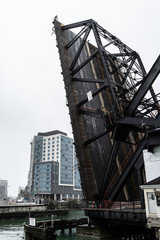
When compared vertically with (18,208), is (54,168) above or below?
above

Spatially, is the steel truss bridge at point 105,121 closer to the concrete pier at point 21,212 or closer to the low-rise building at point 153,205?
the low-rise building at point 153,205

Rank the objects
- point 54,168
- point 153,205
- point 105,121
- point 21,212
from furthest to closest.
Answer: point 54,168 → point 21,212 → point 105,121 → point 153,205

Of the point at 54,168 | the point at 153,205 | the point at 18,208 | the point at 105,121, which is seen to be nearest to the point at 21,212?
the point at 18,208

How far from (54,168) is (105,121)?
10278 centimetres

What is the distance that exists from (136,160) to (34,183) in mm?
111030

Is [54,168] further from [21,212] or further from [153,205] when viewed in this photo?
[153,205]

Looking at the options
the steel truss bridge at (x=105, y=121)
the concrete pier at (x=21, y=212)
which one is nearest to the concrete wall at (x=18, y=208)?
the concrete pier at (x=21, y=212)

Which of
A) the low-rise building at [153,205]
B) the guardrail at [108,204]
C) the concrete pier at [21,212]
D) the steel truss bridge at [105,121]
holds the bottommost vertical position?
the concrete pier at [21,212]

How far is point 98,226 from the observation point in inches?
781

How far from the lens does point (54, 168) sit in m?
116

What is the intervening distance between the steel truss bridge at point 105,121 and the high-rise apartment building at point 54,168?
94042 mm

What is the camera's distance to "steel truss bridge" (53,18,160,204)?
16.6 meters

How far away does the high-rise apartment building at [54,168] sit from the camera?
114m

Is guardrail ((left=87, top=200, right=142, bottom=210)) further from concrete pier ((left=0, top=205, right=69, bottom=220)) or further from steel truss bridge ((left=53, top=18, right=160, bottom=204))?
concrete pier ((left=0, top=205, right=69, bottom=220))
